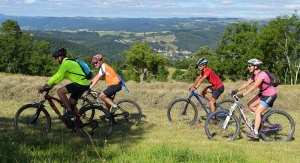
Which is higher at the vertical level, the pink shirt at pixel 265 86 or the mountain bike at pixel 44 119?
the pink shirt at pixel 265 86

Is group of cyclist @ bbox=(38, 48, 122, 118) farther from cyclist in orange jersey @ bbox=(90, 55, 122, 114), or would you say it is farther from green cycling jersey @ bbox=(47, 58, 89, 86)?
cyclist in orange jersey @ bbox=(90, 55, 122, 114)

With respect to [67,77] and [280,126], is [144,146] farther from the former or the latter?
[280,126]

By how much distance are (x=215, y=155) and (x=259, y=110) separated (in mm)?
3159

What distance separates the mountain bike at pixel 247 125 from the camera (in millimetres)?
7613

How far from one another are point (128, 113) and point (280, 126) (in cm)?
426

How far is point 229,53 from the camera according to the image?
158ft

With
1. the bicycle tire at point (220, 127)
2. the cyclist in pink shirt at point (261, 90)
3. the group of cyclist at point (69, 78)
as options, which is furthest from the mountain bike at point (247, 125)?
the group of cyclist at point (69, 78)

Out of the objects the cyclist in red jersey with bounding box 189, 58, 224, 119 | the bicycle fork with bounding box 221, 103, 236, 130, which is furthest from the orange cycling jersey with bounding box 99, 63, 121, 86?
the bicycle fork with bounding box 221, 103, 236, 130

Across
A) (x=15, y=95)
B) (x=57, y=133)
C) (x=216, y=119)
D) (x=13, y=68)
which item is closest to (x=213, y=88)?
(x=216, y=119)

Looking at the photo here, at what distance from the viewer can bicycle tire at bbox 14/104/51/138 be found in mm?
6891

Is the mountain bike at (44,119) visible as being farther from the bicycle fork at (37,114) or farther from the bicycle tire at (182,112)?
the bicycle tire at (182,112)

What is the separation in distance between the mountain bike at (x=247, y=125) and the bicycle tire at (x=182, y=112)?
135cm

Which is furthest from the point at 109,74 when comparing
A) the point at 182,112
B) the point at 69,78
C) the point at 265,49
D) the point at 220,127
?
the point at 265,49

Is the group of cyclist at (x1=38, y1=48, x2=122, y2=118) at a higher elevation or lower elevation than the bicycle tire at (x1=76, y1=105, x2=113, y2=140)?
higher
